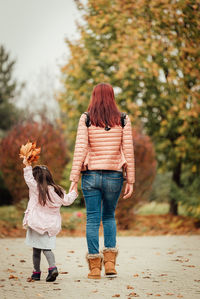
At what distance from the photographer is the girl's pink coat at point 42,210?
5188mm

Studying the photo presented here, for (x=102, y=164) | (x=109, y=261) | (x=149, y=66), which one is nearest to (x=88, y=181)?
(x=102, y=164)

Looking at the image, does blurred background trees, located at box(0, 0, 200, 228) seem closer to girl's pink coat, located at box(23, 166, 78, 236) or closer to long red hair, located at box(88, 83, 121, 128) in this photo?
long red hair, located at box(88, 83, 121, 128)

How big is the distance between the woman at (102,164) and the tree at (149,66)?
6849 millimetres

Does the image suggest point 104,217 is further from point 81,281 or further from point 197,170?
point 197,170

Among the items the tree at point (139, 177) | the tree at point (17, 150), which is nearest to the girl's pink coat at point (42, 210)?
the tree at point (139, 177)

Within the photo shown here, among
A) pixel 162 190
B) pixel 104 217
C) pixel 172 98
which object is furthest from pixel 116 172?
pixel 162 190

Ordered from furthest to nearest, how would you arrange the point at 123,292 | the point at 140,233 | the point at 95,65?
the point at 95,65 → the point at 140,233 → the point at 123,292

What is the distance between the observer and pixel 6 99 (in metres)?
34.5

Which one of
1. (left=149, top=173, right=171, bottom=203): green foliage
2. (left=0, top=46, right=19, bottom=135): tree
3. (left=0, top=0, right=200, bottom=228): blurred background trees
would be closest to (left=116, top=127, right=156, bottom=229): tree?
(left=0, top=0, right=200, bottom=228): blurred background trees

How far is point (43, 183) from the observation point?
5.22 metres

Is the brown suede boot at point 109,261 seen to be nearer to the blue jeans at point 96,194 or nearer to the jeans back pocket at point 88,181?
the blue jeans at point 96,194

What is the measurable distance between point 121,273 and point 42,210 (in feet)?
4.25

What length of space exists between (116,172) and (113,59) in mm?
8377

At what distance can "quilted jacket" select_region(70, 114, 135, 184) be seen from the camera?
17.7 ft
